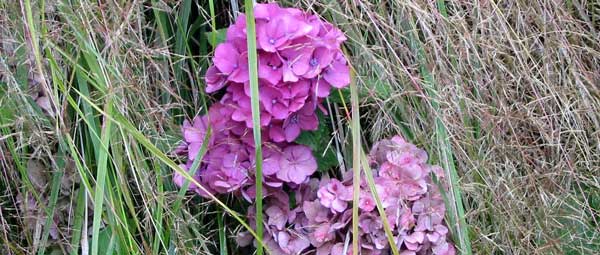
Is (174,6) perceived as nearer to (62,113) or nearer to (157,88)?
(157,88)

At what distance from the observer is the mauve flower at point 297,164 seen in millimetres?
1192

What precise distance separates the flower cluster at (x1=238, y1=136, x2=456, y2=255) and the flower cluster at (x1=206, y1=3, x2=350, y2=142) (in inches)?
4.1

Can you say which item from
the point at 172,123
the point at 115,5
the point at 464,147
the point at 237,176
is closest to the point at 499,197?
the point at 464,147

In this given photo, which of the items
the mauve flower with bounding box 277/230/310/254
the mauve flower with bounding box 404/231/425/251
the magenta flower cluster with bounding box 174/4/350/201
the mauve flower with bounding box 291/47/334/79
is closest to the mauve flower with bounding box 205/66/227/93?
the magenta flower cluster with bounding box 174/4/350/201

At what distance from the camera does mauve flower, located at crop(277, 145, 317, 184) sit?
1.19 m

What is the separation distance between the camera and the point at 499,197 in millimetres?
1272

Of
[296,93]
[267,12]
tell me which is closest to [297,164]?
[296,93]

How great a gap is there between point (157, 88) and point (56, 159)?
0.59ft

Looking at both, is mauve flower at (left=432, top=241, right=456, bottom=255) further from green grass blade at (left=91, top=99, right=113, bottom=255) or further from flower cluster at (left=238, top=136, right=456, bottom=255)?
green grass blade at (left=91, top=99, right=113, bottom=255)

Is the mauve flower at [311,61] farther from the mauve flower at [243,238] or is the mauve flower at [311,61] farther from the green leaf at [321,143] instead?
the mauve flower at [243,238]

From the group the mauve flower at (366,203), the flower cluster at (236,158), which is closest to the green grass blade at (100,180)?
the flower cluster at (236,158)

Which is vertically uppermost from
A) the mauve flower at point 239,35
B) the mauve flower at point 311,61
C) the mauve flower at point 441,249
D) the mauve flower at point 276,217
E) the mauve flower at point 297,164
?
the mauve flower at point 239,35

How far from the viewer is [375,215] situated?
1.18 meters

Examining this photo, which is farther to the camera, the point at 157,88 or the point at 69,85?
the point at 157,88
